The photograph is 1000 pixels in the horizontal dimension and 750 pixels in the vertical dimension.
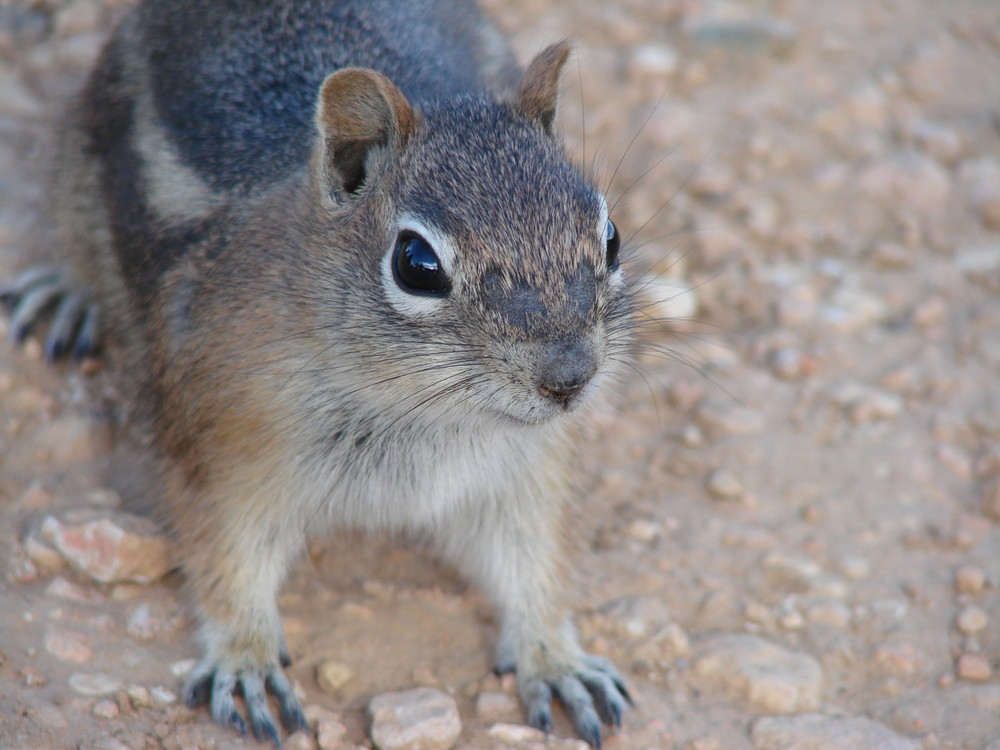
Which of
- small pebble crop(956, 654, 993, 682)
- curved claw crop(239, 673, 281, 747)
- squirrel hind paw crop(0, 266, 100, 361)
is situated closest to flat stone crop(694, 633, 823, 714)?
small pebble crop(956, 654, 993, 682)

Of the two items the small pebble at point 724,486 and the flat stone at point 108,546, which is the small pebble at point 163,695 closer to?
the flat stone at point 108,546

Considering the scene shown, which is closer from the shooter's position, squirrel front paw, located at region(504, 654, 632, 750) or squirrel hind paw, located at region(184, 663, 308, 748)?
squirrel hind paw, located at region(184, 663, 308, 748)

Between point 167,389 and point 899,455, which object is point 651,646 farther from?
point 167,389

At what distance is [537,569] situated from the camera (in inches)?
146

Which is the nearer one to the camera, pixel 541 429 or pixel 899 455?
pixel 541 429

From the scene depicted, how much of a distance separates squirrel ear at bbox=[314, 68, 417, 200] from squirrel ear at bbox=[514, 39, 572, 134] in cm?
41

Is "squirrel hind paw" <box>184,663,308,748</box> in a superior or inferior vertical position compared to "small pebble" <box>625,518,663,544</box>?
inferior

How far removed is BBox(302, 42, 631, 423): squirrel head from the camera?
285 cm

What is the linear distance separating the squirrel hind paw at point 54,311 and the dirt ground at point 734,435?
0.13 meters

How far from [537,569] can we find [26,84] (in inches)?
140

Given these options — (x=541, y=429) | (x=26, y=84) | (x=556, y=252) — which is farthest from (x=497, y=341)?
(x=26, y=84)

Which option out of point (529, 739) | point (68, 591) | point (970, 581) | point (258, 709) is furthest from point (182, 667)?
point (970, 581)

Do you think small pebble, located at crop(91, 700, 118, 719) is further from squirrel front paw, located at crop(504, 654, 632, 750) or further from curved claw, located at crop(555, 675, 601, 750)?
curved claw, located at crop(555, 675, 601, 750)

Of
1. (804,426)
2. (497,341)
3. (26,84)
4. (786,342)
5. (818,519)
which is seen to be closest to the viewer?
(497,341)
